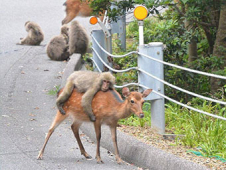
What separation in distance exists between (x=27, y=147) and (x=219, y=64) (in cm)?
372

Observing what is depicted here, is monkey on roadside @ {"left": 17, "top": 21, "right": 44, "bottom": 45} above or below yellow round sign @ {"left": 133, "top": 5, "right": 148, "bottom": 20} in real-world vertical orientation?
below

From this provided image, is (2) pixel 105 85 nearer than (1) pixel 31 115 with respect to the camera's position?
Yes

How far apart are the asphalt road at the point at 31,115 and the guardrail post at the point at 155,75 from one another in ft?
2.83

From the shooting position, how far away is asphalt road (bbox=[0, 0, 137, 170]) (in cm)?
662

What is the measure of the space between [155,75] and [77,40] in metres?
5.73

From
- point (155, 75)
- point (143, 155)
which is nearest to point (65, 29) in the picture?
point (155, 75)

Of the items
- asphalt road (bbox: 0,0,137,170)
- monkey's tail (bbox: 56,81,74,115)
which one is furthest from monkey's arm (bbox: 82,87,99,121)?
asphalt road (bbox: 0,0,137,170)

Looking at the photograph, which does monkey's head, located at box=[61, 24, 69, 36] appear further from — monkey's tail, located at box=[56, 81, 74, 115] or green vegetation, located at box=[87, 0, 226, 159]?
monkey's tail, located at box=[56, 81, 74, 115]

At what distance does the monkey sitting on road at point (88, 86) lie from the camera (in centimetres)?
660

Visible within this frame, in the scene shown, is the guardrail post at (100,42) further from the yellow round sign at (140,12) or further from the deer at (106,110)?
the deer at (106,110)

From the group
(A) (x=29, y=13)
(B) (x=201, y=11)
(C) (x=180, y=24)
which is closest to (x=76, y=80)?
(B) (x=201, y=11)

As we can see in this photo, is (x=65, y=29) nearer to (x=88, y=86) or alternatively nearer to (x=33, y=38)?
(x=33, y=38)

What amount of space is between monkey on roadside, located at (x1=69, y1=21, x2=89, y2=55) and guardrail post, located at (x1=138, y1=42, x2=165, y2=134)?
5656 millimetres

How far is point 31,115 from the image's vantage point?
874cm
